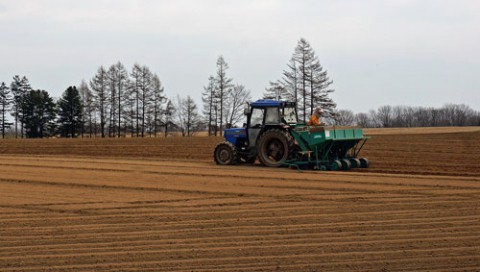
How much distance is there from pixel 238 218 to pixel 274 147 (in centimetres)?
872

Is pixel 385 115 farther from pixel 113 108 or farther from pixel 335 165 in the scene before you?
pixel 335 165

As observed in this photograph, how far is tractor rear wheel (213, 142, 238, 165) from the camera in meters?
20.3

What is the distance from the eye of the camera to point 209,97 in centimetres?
6341

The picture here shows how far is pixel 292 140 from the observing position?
18625mm

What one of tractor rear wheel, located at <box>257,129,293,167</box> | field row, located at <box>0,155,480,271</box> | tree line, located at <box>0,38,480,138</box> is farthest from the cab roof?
tree line, located at <box>0,38,480,138</box>

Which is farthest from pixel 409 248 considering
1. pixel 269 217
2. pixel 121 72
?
pixel 121 72

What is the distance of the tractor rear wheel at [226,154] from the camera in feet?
66.5

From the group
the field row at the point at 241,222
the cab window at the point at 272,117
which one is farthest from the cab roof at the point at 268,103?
the field row at the point at 241,222

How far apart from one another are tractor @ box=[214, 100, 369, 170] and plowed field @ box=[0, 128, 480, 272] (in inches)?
25.6

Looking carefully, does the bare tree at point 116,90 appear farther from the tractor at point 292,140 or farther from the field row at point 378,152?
the tractor at point 292,140

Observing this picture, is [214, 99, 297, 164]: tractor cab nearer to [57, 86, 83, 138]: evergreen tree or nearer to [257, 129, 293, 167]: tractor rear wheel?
[257, 129, 293, 167]: tractor rear wheel

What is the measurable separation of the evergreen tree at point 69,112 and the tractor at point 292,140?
168 feet

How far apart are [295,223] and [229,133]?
10523 mm

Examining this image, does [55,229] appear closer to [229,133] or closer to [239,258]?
[239,258]
